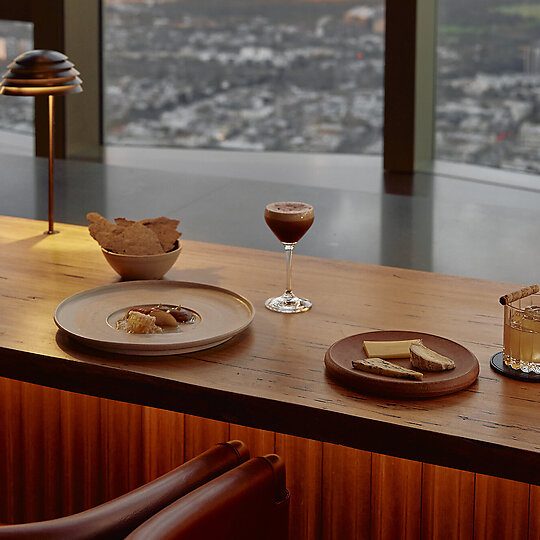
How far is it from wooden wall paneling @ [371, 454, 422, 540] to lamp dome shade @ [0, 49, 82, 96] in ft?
4.45

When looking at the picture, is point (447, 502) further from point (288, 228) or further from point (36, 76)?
point (36, 76)

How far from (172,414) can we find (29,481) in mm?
481

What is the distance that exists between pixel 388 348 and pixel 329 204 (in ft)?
11.6

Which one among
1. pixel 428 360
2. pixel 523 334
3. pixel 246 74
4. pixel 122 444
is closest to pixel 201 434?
pixel 122 444

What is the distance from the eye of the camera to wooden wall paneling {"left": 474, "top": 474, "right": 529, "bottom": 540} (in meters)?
1.51

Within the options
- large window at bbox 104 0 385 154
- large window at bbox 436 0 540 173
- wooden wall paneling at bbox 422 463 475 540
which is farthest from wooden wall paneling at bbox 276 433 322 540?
large window at bbox 104 0 385 154

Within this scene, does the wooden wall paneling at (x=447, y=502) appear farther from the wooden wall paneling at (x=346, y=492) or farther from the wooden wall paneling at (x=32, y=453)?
the wooden wall paneling at (x=32, y=453)

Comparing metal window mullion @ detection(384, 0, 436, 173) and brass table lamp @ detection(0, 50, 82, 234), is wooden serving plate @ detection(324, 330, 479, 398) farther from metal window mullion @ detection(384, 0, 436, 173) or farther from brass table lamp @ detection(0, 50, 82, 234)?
metal window mullion @ detection(384, 0, 436, 173)

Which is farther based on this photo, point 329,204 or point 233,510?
point 329,204

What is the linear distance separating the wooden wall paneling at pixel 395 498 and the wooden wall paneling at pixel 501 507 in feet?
0.38

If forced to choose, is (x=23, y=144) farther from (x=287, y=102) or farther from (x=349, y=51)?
(x=349, y=51)

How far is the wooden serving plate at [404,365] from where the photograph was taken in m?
1.33

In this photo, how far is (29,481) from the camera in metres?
2.00

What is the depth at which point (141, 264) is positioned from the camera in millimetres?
1868
